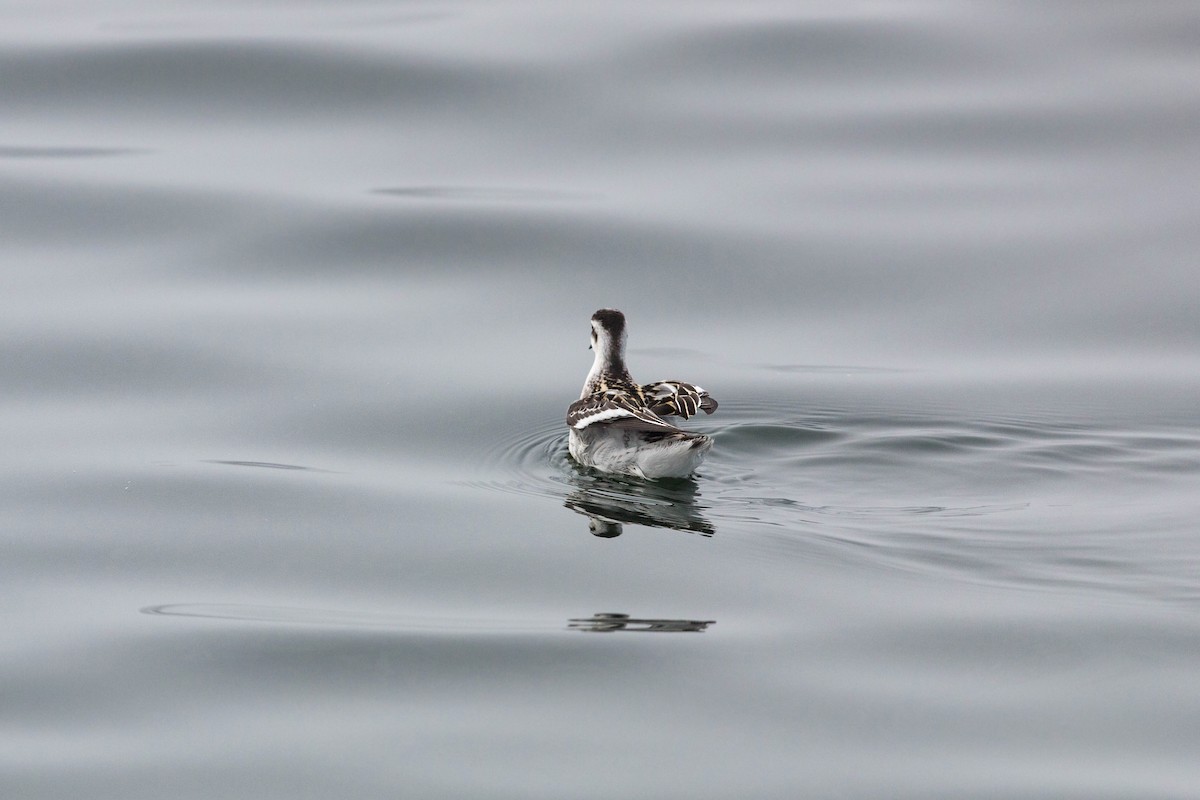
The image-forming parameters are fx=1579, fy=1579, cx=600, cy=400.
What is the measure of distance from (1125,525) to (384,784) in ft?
13.7

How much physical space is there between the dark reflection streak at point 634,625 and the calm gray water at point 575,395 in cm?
3

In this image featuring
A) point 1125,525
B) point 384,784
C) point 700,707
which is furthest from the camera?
point 1125,525

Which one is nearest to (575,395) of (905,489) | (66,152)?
(905,489)

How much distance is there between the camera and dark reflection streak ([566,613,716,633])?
6.61 m

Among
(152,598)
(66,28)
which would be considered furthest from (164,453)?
(66,28)

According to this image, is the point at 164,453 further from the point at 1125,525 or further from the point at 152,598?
the point at 1125,525

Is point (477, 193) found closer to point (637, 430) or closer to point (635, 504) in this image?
point (637, 430)

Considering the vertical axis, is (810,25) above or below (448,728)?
above

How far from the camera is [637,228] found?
1248 centimetres

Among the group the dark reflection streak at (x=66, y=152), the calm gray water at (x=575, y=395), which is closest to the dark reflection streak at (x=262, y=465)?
the calm gray water at (x=575, y=395)

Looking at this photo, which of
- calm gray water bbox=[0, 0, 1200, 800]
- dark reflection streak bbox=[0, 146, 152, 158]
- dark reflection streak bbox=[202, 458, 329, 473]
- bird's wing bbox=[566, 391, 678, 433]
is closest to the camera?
calm gray water bbox=[0, 0, 1200, 800]

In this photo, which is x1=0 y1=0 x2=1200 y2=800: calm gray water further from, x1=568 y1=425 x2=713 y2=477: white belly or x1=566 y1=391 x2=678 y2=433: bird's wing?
x1=566 y1=391 x2=678 y2=433: bird's wing

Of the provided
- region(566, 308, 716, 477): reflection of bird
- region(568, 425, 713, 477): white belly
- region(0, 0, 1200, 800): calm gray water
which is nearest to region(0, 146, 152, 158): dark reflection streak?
region(0, 0, 1200, 800): calm gray water

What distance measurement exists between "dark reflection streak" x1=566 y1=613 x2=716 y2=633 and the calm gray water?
3 cm
